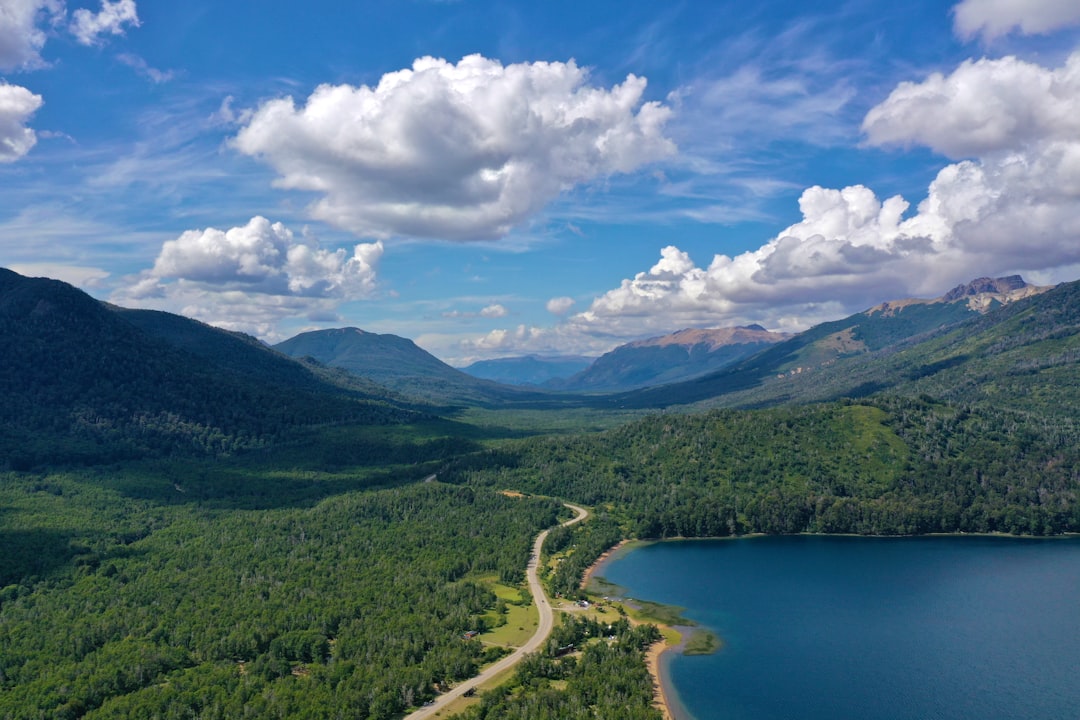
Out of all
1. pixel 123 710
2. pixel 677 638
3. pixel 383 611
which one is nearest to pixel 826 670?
pixel 677 638

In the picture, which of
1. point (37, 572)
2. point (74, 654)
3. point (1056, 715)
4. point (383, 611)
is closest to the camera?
point (1056, 715)

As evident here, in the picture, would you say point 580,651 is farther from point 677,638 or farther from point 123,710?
point 123,710

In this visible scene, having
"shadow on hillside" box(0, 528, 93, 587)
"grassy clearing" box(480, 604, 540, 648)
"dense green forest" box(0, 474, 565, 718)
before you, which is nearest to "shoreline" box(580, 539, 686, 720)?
"grassy clearing" box(480, 604, 540, 648)

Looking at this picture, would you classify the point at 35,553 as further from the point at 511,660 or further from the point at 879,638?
the point at 879,638

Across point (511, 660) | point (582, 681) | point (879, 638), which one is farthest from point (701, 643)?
point (511, 660)

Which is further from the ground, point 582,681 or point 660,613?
point 582,681

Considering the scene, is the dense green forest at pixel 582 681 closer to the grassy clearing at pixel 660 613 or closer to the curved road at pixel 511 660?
the curved road at pixel 511 660

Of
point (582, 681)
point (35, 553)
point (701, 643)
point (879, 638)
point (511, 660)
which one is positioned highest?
point (35, 553)

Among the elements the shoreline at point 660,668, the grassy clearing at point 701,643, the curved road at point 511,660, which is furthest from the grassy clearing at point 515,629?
the grassy clearing at point 701,643

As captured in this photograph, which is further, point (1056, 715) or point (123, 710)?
point (1056, 715)
